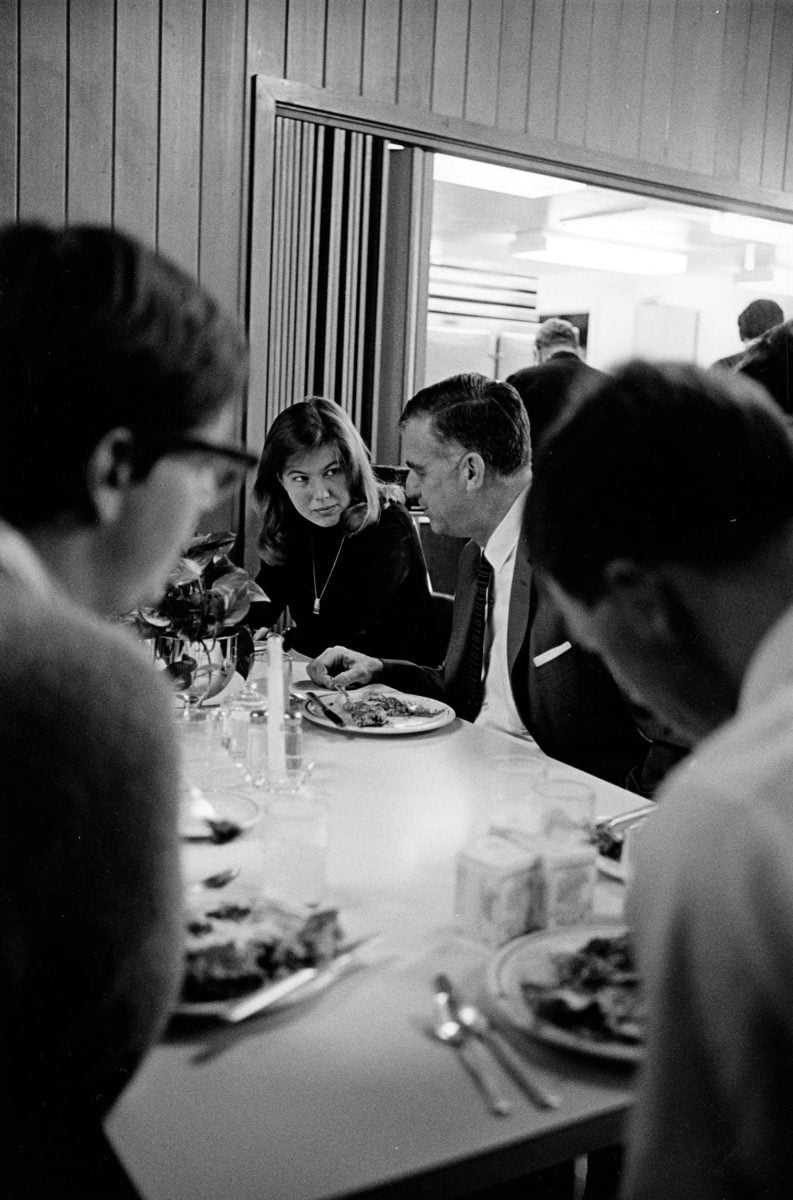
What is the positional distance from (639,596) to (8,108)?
276 centimetres

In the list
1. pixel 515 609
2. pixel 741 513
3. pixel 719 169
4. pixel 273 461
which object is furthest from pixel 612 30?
pixel 741 513

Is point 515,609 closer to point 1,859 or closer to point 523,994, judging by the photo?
point 523,994

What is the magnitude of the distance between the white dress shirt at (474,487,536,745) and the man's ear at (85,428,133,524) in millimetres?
1447

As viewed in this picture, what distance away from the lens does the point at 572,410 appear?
0.78 metres

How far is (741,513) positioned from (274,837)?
0.69 meters

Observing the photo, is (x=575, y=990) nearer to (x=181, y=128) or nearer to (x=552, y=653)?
(x=552, y=653)

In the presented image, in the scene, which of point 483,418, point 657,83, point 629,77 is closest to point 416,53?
point 629,77

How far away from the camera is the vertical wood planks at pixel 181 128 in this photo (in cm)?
307

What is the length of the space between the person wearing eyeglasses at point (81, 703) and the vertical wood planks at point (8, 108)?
235 centimetres

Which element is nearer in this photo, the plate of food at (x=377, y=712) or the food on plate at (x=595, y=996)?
the food on plate at (x=595, y=996)

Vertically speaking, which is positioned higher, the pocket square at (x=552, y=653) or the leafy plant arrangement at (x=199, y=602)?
the leafy plant arrangement at (x=199, y=602)

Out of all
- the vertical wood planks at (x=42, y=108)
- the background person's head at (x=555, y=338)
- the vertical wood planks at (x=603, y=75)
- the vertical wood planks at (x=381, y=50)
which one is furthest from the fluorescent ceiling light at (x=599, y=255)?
the vertical wood planks at (x=42, y=108)

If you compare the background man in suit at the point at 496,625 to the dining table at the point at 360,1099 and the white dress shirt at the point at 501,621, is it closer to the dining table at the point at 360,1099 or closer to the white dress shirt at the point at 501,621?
the white dress shirt at the point at 501,621

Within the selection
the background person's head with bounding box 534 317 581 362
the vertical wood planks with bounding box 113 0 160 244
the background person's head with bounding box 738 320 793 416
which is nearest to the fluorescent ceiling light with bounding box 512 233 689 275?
the background person's head with bounding box 534 317 581 362
